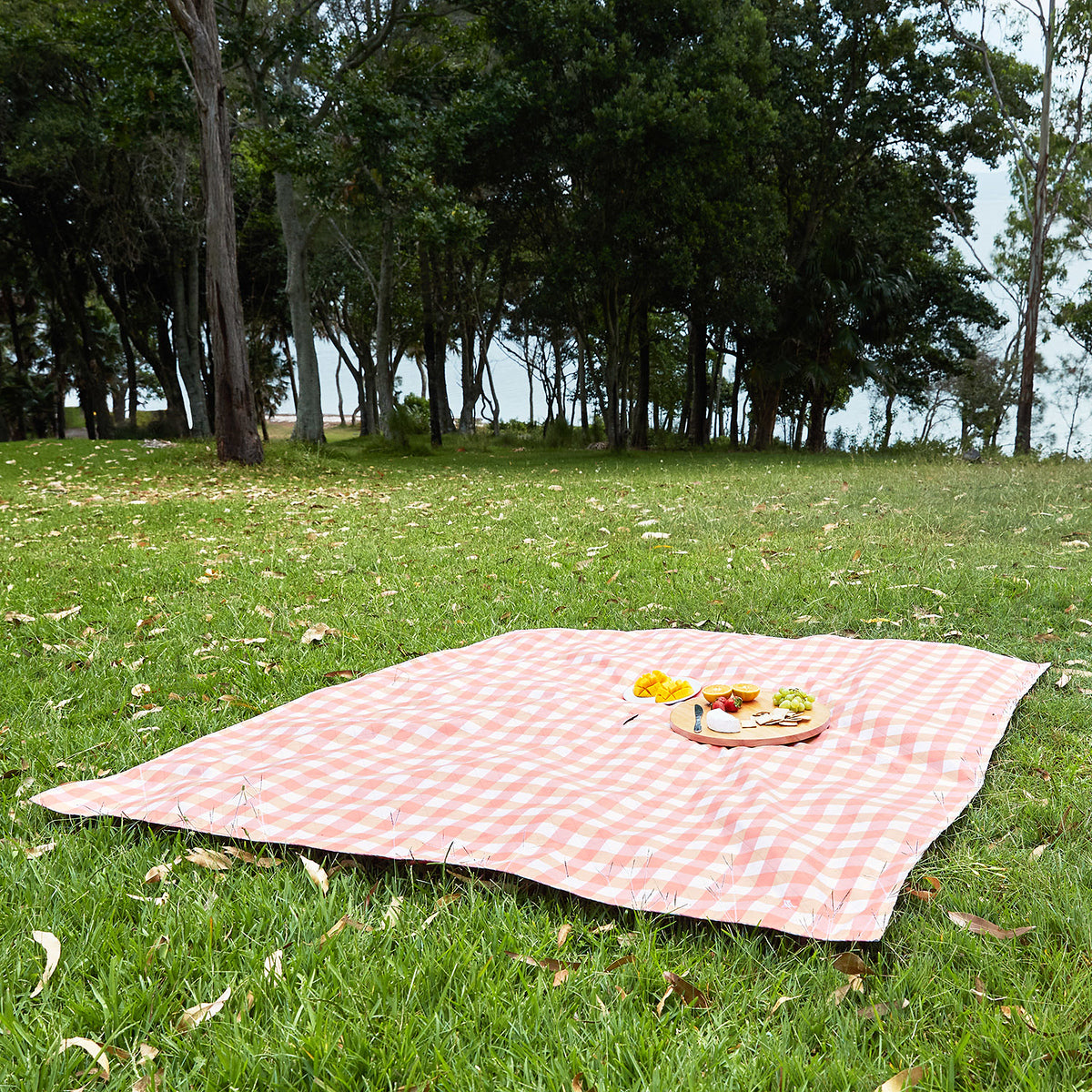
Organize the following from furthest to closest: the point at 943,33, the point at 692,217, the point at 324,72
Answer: the point at 943,33 < the point at 692,217 < the point at 324,72

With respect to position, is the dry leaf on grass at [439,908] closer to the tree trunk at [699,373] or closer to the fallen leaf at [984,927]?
the fallen leaf at [984,927]

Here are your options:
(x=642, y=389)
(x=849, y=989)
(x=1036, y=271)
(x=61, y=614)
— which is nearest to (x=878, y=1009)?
(x=849, y=989)

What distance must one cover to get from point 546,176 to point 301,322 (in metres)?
6.13

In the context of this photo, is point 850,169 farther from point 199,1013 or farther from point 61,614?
point 199,1013

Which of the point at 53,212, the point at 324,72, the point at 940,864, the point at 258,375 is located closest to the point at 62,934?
the point at 940,864

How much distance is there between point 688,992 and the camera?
164 cm

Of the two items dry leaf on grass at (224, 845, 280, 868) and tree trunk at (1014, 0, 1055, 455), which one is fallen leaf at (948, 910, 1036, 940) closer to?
dry leaf on grass at (224, 845, 280, 868)

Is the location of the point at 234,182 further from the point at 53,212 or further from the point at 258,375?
the point at 258,375

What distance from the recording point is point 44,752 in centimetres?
285

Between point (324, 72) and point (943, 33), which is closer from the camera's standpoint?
point (324, 72)

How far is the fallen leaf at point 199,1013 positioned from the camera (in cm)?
157

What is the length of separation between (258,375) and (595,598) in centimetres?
3366

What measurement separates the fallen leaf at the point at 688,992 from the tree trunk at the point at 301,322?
53.4 feet

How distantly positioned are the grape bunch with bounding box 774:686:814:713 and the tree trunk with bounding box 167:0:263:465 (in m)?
11.5
